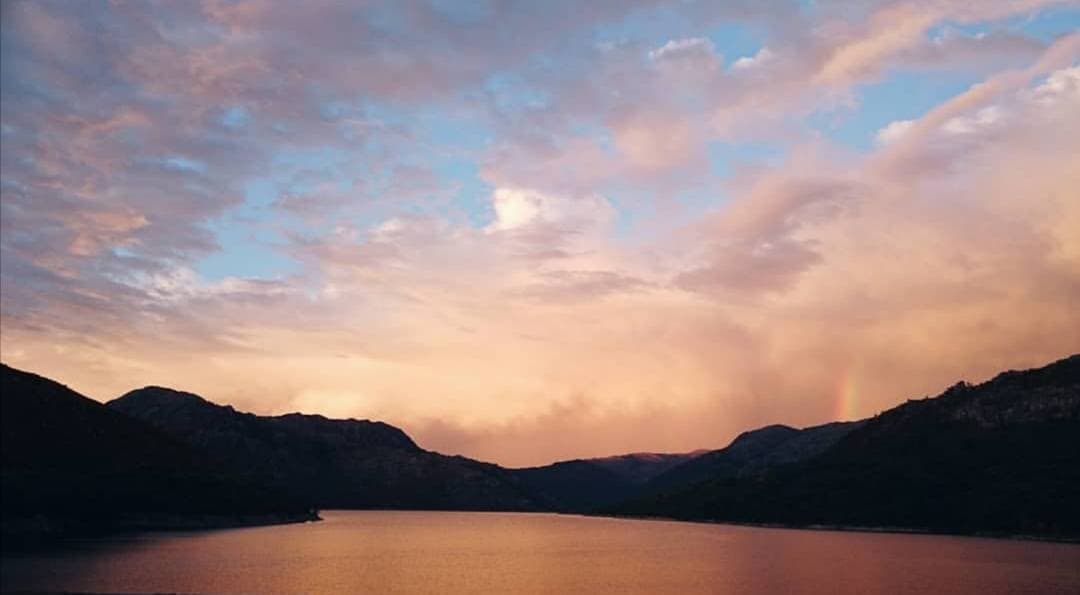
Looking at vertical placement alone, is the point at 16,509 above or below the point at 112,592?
above

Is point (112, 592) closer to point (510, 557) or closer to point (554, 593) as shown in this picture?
point (554, 593)

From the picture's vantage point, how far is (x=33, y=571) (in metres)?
102

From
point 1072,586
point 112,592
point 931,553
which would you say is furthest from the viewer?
point 931,553

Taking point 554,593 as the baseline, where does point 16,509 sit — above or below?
above

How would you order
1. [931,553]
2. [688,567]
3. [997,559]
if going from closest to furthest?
1. [688,567]
2. [997,559]
3. [931,553]

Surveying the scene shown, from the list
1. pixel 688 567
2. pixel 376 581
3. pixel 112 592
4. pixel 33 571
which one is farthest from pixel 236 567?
pixel 688 567

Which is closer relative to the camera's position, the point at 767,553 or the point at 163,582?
the point at 163,582

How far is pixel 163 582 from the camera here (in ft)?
328

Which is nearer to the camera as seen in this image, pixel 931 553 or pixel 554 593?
pixel 554 593

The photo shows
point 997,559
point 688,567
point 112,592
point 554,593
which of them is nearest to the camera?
point 112,592

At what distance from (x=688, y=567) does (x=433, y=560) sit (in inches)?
1724

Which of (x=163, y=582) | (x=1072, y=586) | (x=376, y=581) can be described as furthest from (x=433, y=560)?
(x=1072, y=586)

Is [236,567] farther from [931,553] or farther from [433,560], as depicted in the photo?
[931,553]

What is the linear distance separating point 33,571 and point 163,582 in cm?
1527
